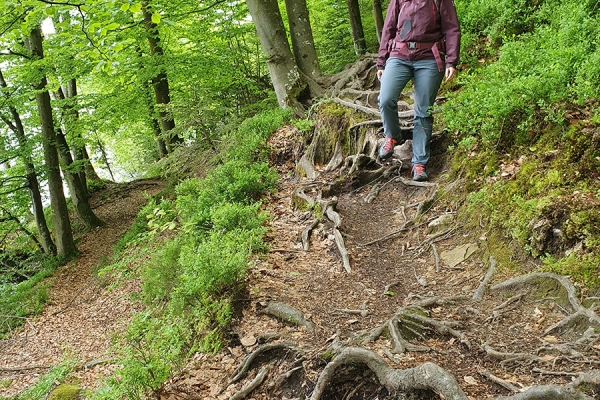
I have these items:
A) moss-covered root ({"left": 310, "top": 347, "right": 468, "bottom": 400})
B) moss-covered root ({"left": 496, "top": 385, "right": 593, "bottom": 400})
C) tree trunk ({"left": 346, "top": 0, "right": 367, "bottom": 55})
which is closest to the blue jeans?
moss-covered root ({"left": 310, "top": 347, "right": 468, "bottom": 400})

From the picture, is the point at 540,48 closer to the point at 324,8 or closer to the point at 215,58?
the point at 215,58

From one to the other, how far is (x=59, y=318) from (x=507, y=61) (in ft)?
33.5

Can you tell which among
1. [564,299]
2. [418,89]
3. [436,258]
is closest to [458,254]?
[436,258]

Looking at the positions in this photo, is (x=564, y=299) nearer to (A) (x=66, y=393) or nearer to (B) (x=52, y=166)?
(A) (x=66, y=393)

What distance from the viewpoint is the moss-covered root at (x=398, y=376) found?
2.28 m

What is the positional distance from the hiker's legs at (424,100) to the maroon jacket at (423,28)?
0.46 ft

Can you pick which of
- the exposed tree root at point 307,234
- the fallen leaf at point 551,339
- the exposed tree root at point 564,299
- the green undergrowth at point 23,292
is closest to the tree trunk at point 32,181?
the green undergrowth at point 23,292

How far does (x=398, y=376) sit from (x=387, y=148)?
405cm

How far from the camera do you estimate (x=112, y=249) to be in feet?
41.1

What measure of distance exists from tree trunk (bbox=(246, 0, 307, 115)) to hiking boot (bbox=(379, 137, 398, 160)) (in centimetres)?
405

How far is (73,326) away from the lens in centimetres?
852

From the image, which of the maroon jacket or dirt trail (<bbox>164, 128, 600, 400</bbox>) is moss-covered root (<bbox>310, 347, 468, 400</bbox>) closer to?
dirt trail (<bbox>164, 128, 600, 400</bbox>)

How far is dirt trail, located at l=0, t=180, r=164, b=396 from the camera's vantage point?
6.94 meters

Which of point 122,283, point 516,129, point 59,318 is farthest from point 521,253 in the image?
point 59,318
